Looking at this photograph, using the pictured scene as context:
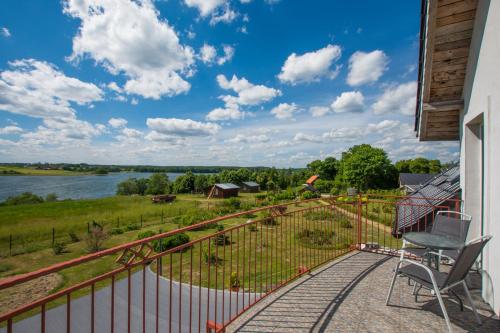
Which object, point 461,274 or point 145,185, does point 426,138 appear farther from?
point 145,185

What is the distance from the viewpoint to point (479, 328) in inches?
92.0

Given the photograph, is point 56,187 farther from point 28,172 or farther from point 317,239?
point 317,239

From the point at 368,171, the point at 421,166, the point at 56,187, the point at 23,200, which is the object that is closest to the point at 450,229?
the point at 368,171

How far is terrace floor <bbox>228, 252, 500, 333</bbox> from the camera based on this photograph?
7.93 feet

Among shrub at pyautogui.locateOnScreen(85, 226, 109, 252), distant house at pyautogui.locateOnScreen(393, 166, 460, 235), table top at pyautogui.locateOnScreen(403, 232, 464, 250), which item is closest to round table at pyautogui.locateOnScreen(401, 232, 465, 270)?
table top at pyautogui.locateOnScreen(403, 232, 464, 250)

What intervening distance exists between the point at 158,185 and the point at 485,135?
60823 millimetres

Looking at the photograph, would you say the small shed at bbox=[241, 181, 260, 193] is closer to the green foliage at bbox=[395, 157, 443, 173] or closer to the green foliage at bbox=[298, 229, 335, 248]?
the green foliage at bbox=[395, 157, 443, 173]

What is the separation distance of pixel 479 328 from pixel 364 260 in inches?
76.3

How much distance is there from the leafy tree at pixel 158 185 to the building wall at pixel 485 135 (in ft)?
195

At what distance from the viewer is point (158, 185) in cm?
5809

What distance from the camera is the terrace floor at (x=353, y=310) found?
2416mm

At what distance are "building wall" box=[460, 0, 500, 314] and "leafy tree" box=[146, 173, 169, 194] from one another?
59.4m

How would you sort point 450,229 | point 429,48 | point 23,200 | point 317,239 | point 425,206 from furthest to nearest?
point 23,200, point 425,206, point 317,239, point 429,48, point 450,229

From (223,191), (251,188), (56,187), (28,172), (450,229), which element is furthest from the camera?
(28,172)
